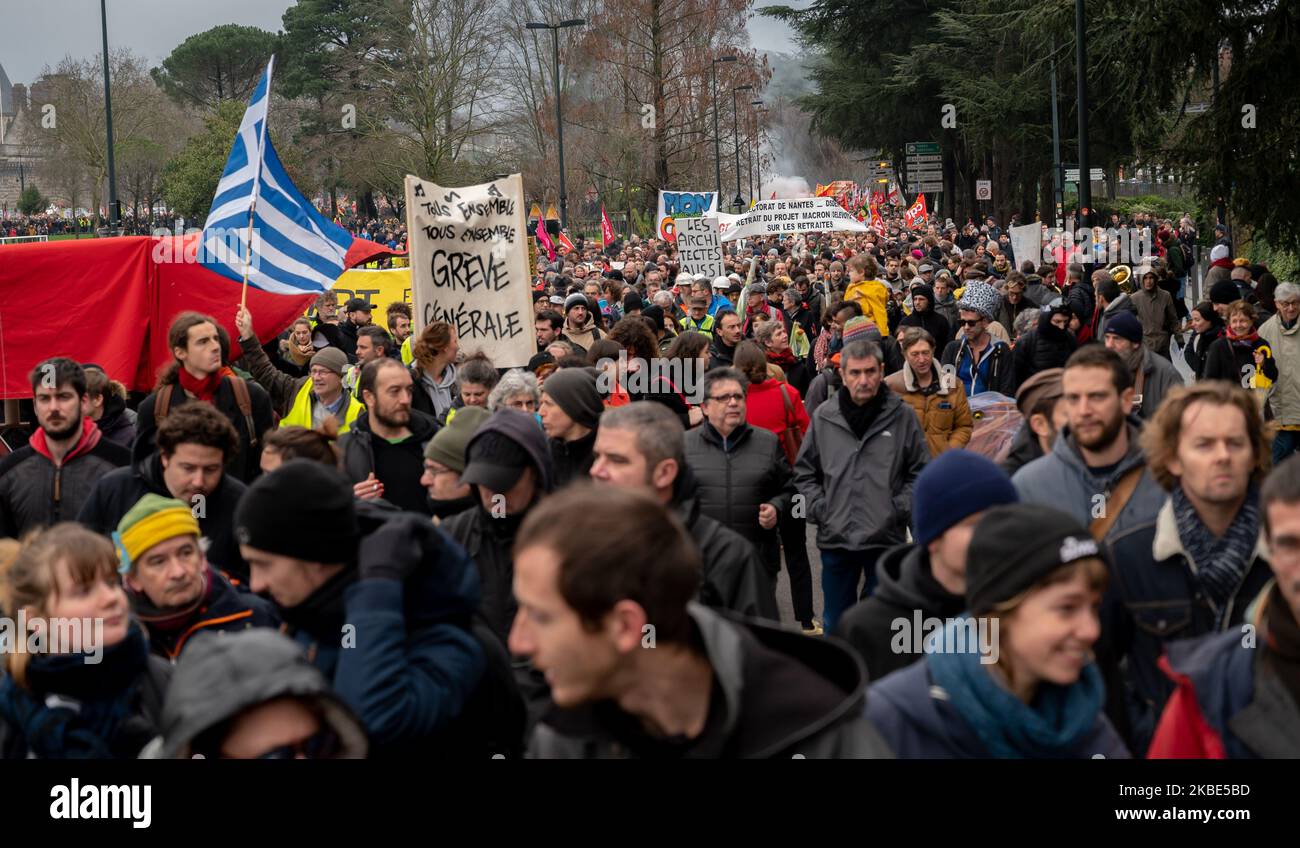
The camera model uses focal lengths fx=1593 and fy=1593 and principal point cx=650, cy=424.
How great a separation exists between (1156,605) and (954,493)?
61 centimetres

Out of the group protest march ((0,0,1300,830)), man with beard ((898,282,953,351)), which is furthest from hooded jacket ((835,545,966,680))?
man with beard ((898,282,953,351))

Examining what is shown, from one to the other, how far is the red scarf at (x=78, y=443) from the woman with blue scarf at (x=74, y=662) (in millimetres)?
3328

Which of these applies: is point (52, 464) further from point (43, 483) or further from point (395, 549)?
point (395, 549)

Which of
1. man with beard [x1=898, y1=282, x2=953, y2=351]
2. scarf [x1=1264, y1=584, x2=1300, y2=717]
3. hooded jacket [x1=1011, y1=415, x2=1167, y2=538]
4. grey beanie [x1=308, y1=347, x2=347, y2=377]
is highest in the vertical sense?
man with beard [x1=898, y1=282, x2=953, y2=351]

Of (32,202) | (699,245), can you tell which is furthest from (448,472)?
(32,202)

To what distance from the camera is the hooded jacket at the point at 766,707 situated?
2.55 m

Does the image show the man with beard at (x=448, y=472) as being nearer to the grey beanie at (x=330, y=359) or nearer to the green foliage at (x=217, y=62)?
the grey beanie at (x=330, y=359)

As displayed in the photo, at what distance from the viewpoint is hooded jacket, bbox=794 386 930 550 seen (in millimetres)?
7238

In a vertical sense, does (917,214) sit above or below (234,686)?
above

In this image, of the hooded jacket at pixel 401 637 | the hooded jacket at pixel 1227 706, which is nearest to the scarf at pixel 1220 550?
the hooded jacket at pixel 1227 706

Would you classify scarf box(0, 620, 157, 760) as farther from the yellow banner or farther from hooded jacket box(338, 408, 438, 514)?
the yellow banner

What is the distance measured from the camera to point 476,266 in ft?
34.9

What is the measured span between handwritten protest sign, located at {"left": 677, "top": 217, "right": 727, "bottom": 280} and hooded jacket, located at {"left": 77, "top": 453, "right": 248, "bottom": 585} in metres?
12.6
